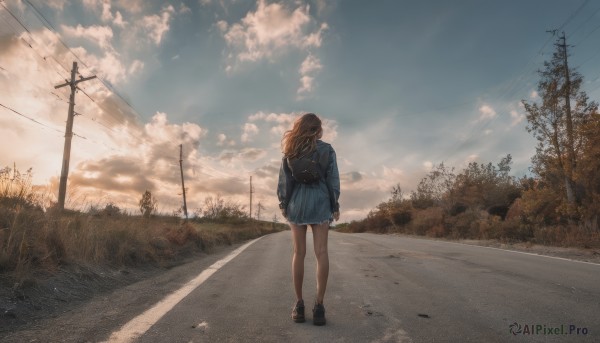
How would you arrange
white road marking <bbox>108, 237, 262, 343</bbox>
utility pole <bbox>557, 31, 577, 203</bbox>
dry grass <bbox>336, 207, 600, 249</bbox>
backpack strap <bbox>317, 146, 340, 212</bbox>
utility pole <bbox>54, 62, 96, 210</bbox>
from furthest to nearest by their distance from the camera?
utility pole <bbox>54, 62, 96, 210</bbox> → utility pole <bbox>557, 31, 577, 203</bbox> → dry grass <bbox>336, 207, 600, 249</bbox> → backpack strap <bbox>317, 146, 340, 212</bbox> → white road marking <bbox>108, 237, 262, 343</bbox>

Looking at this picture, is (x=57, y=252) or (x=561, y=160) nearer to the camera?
(x=57, y=252)

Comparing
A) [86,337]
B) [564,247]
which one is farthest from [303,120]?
[564,247]

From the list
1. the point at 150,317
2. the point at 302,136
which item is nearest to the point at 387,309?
the point at 302,136

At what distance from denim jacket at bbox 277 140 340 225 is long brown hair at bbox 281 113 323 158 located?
0.10 metres

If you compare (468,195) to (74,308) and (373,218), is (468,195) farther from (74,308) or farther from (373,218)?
(74,308)

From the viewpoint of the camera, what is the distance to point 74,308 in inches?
172

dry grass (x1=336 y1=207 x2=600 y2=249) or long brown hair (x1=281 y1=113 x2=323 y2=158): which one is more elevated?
long brown hair (x1=281 y1=113 x2=323 y2=158)

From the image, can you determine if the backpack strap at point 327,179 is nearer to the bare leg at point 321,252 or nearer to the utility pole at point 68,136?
the bare leg at point 321,252

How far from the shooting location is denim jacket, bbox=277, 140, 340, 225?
13.5ft

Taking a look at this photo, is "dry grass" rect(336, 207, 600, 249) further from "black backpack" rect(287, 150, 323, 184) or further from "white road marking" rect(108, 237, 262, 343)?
"white road marking" rect(108, 237, 262, 343)

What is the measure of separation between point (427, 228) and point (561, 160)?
11.3m

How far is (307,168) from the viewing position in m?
4.09

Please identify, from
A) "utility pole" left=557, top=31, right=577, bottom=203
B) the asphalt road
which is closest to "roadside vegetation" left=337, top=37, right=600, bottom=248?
"utility pole" left=557, top=31, right=577, bottom=203

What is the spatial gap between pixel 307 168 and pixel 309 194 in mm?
271
